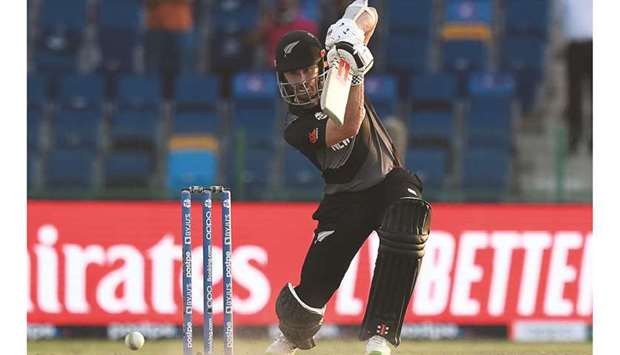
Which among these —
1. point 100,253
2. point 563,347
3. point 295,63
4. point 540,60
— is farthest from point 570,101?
point 295,63

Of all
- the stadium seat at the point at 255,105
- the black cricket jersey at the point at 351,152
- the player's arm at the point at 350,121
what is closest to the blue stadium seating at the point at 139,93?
the stadium seat at the point at 255,105

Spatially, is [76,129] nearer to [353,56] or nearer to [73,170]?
[73,170]

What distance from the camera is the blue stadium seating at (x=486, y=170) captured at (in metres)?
11.7

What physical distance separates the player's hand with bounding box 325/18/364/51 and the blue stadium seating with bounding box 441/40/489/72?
7071 mm

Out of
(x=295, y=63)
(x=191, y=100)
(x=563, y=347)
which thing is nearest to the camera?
(x=295, y=63)

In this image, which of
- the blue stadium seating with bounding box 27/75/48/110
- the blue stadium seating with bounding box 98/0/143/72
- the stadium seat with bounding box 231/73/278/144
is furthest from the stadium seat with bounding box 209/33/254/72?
the blue stadium seating with bounding box 27/75/48/110

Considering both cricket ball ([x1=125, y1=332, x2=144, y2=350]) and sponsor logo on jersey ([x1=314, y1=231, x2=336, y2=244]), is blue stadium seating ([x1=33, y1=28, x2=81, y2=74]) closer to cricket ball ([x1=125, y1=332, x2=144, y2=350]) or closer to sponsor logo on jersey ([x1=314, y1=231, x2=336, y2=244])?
cricket ball ([x1=125, y1=332, x2=144, y2=350])

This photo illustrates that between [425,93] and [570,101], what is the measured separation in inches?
52.4

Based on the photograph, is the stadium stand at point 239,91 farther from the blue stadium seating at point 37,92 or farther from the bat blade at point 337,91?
the bat blade at point 337,91

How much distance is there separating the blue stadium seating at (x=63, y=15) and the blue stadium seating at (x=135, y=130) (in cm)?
146

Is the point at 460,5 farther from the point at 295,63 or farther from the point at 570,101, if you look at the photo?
the point at 295,63

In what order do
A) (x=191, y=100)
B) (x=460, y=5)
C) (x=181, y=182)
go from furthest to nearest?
(x=460, y=5)
(x=191, y=100)
(x=181, y=182)

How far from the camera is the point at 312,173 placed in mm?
11656

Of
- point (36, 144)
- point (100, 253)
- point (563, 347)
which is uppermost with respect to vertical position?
point (36, 144)
